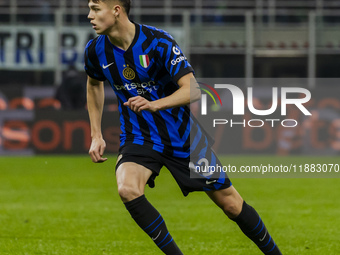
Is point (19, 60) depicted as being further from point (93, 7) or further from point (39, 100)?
point (93, 7)

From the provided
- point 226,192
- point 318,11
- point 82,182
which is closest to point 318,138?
point 318,11

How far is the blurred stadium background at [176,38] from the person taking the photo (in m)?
16.3

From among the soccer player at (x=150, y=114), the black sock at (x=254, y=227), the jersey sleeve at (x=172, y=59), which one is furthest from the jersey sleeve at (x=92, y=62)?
the black sock at (x=254, y=227)

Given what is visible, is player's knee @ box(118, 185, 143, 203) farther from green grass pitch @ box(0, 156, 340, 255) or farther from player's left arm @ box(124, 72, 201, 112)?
green grass pitch @ box(0, 156, 340, 255)

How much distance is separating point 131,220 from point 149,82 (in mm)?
3402

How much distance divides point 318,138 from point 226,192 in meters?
11.8

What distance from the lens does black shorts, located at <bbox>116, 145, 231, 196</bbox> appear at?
183 inches

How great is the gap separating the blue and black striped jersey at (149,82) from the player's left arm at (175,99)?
145mm

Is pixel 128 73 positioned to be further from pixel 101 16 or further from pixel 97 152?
pixel 97 152

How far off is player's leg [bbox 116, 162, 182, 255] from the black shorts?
125mm

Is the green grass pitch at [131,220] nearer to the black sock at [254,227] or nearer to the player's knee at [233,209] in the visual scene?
the black sock at [254,227]

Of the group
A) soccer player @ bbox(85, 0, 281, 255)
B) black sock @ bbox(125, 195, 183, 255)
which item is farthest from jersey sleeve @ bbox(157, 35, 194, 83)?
black sock @ bbox(125, 195, 183, 255)

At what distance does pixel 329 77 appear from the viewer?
18.4 meters

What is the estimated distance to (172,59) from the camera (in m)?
4.59
